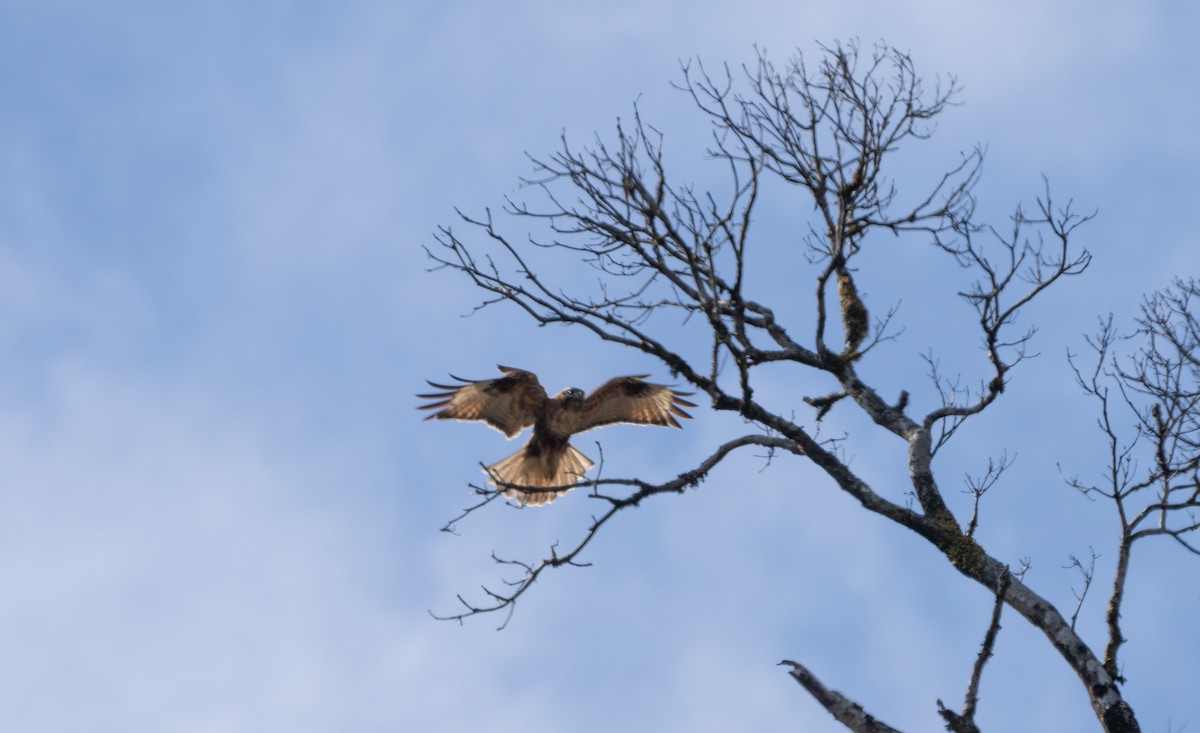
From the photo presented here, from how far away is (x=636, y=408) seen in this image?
10.8 metres

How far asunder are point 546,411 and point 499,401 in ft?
1.29

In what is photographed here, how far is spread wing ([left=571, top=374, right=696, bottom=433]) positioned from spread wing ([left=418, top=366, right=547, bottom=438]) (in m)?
0.44

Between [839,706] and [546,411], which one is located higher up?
[546,411]

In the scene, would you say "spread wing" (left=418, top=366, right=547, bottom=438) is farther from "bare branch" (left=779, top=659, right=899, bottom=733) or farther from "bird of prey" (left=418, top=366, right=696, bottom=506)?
"bare branch" (left=779, top=659, right=899, bottom=733)

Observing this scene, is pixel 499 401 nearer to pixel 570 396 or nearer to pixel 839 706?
pixel 570 396

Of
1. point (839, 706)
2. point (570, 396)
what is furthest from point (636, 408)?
point (839, 706)

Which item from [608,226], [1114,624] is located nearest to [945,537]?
[1114,624]

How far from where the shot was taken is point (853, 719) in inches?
273

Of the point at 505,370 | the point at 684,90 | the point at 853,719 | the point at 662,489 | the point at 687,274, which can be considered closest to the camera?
the point at 853,719

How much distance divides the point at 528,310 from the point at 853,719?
290cm

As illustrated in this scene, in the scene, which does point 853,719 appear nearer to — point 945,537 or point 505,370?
point 945,537

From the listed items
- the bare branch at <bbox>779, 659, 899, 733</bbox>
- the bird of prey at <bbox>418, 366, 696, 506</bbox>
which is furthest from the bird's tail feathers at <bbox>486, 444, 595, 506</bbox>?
the bare branch at <bbox>779, 659, 899, 733</bbox>

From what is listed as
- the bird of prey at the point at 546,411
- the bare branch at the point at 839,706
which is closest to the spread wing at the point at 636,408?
the bird of prey at the point at 546,411

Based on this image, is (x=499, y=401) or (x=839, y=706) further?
(x=499, y=401)
